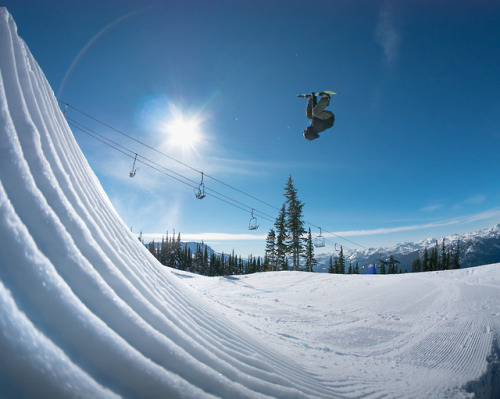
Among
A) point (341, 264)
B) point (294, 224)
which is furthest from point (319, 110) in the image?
point (341, 264)

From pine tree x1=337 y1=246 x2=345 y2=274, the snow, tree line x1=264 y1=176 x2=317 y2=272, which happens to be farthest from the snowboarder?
pine tree x1=337 y1=246 x2=345 y2=274

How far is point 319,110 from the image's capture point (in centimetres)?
539

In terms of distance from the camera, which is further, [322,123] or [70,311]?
[322,123]

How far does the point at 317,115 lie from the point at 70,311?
5.91m

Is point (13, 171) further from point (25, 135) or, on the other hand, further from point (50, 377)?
point (50, 377)

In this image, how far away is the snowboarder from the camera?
526cm

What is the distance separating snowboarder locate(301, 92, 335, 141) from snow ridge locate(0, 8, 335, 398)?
5.15 metres

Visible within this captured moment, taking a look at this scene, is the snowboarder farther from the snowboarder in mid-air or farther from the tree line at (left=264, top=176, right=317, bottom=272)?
the tree line at (left=264, top=176, right=317, bottom=272)

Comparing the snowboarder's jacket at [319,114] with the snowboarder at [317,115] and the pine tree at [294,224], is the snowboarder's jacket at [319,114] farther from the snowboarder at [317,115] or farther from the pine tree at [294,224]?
the pine tree at [294,224]

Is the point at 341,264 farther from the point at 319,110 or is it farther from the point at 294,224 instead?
the point at 319,110

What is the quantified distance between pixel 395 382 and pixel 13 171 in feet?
12.1

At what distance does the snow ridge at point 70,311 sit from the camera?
0.72 metres

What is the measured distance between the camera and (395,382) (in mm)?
2215

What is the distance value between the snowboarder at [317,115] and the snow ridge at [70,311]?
5.15m
